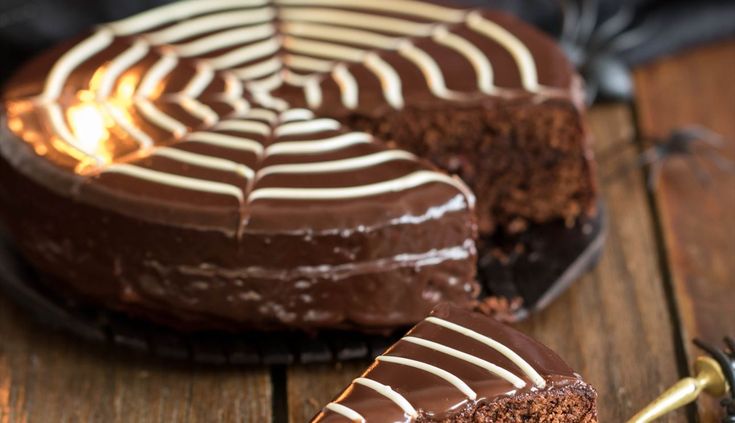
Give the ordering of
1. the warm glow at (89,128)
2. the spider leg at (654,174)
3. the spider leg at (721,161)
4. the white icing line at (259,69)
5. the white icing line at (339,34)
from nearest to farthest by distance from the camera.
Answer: the warm glow at (89,128) → the white icing line at (259,69) → the white icing line at (339,34) → the spider leg at (654,174) → the spider leg at (721,161)

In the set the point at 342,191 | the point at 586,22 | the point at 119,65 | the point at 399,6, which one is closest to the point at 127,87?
the point at 119,65

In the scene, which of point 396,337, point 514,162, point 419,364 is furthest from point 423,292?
point 514,162

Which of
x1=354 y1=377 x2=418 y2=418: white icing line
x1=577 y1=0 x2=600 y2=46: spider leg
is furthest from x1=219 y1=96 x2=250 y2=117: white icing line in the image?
x1=577 y1=0 x2=600 y2=46: spider leg

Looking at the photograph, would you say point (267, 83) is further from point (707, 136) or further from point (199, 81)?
point (707, 136)

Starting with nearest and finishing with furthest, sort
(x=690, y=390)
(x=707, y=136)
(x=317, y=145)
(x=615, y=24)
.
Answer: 1. (x=690, y=390)
2. (x=317, y=145)
3. (x=707, y=136)
4. (x=615, y=24)

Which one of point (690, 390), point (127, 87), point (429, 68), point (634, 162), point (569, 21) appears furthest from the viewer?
point (569, 21)

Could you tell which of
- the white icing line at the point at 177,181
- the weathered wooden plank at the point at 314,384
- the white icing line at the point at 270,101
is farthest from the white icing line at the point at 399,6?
the weathered wooden plank at the point at 314,384

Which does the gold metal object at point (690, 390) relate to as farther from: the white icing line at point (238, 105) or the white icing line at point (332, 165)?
the white icing line at point (238, 105)
